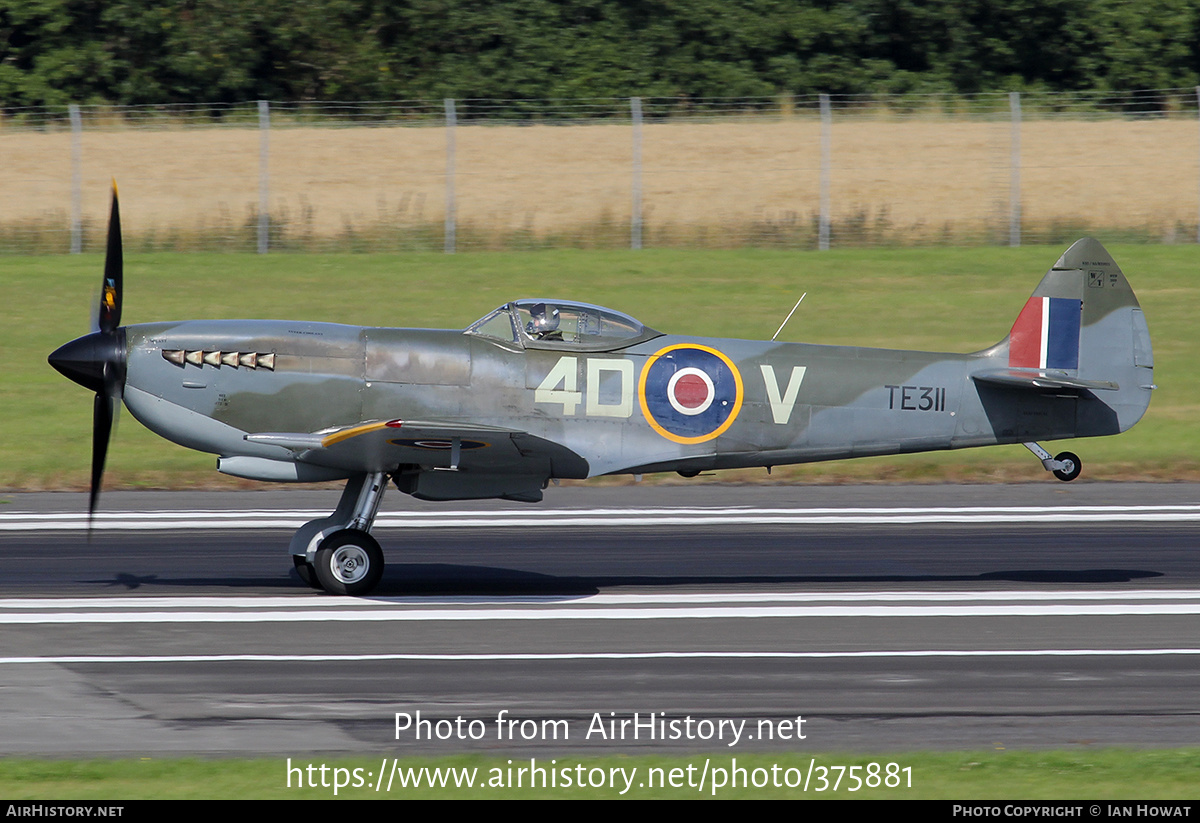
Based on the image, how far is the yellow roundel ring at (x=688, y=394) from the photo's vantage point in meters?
11.4

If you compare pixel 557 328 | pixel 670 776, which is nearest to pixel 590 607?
pixel 557 328

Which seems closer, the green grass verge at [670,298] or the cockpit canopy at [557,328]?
the cockpit canopy at [557,328]

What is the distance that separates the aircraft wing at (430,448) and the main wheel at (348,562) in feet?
1.95

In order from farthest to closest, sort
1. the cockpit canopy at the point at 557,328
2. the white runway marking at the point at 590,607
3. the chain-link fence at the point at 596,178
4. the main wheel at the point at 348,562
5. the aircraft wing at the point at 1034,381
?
the chain-link fence at the point at 596,178, the aircraft wing at the point at 1034,381, the cockpit canopy at the point at 557,328, the main wheel at the point at 348,562, the white runway marking at the point at 590,607

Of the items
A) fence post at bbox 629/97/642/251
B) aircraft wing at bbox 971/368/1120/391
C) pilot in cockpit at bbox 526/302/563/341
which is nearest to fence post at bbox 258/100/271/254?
fence post at bbox 629/97/642/251

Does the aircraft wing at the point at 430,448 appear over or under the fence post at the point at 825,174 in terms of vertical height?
under

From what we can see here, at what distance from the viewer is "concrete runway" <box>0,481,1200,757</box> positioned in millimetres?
8086

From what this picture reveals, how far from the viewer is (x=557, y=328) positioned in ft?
37.3

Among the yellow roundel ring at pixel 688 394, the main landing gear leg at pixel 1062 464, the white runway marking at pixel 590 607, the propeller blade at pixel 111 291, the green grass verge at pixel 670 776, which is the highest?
the propeller blade at pixel 111 291

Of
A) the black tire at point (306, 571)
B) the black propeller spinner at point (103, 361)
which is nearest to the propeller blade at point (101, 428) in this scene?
the black propeller spinner at point (103, 361)

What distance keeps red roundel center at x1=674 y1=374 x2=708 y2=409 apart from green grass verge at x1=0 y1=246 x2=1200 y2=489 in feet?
22.1

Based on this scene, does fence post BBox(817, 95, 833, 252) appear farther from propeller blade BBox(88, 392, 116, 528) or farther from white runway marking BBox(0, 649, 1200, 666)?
propeller blade BBox(88, 392, 116, 528)

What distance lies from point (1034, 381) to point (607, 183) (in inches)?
664

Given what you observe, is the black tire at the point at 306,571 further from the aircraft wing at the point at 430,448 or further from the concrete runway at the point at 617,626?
the aircraft wing at the point at 430,448
